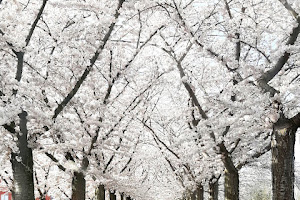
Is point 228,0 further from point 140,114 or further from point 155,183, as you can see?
point 155,183

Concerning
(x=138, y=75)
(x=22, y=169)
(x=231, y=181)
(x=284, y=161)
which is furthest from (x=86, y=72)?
(x=138, y=75)

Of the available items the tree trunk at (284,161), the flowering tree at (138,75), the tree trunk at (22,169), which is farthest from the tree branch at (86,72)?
the tree trunk at (284,161)

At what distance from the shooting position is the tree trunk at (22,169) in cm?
695

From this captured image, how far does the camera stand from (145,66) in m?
13.0

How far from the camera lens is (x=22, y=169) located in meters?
7.05

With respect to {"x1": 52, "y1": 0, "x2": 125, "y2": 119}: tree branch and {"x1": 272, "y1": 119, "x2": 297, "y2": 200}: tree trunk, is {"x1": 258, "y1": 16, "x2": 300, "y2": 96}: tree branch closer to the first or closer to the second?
{"x1": 272, "y1": 119, "x2": 297, "y2": 200}: tree trunk

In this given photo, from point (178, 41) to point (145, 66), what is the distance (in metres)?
2.74

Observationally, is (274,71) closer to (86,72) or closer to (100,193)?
(86,72)

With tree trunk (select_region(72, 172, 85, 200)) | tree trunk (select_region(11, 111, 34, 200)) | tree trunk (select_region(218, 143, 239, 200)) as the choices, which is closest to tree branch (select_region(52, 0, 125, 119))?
tree trunk (select_region(11, 111, 34, 200))

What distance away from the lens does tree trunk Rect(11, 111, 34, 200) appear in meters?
6.95

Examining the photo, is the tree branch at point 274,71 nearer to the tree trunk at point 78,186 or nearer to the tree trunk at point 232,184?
the tree trunk at point 232,184

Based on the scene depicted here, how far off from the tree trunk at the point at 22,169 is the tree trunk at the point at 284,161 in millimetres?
4661

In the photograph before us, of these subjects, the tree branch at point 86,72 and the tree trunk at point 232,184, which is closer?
the tree branch at point 86,72

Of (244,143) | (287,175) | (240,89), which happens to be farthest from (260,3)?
(287,175)
